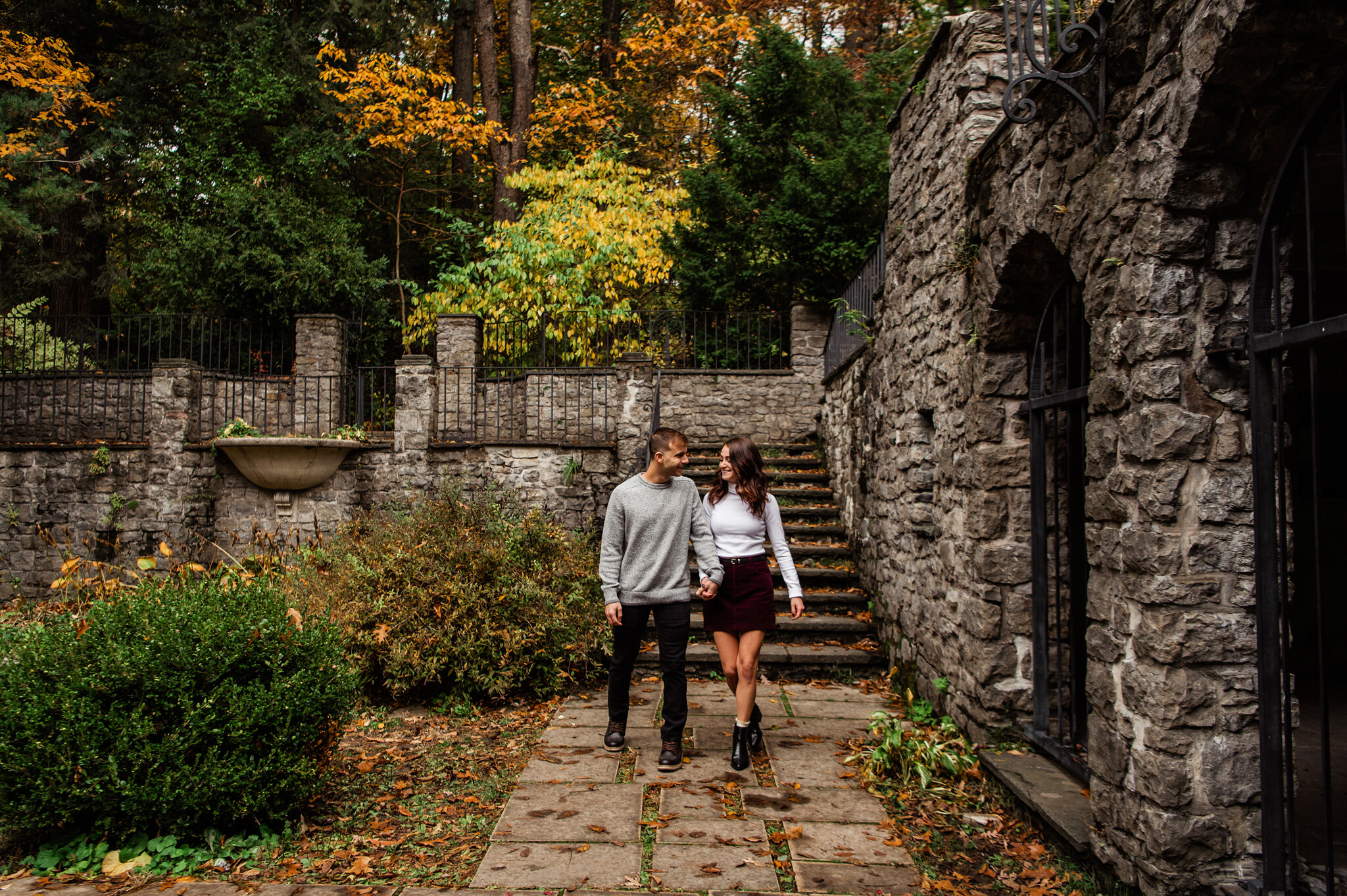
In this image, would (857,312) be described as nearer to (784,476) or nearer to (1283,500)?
(784,476)

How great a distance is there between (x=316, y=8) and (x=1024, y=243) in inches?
575

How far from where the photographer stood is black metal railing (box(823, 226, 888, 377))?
7340 millimetres

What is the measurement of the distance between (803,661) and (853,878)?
3162mm

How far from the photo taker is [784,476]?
9.48 metres

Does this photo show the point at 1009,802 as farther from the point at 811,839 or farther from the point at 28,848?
the point at 28,848

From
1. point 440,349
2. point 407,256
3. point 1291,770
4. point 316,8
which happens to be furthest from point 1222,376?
point 316,8

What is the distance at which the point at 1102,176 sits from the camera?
296cm

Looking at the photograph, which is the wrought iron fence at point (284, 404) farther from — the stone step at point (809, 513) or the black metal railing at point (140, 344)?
the stone step at point (809, 513)

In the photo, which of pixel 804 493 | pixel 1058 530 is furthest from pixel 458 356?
pixel 1058 530

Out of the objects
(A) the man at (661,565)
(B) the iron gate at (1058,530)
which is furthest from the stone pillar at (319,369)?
(B) the iron gate at (1058,530)

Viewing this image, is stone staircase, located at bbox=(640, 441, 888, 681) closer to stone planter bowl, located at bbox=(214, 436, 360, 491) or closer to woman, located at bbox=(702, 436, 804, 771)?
woman, located at bbox=(702, 436, 804, 771)

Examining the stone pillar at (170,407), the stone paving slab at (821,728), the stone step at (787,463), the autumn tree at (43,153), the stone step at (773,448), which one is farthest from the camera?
the autumn tree at (43,153)

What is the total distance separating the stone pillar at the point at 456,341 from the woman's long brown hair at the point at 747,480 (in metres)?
7.11

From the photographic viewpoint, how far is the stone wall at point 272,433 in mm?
8961
